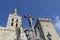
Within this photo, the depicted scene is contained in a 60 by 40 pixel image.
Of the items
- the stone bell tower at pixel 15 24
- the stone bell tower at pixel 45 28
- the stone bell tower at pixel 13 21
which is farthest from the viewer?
the stone bell tower at pixel 13 21

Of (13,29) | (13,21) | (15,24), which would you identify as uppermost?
(13,21)

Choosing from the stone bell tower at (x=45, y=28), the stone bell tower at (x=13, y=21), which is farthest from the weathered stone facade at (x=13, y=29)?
the stone bell tower at (x=45, y=28)

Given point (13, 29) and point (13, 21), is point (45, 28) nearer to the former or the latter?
point (13, 29)

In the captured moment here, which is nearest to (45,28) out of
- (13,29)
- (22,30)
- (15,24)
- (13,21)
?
(22,30)

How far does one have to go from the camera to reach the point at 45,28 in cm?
3666

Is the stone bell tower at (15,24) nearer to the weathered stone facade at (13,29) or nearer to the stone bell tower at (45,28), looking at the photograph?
the weathered stone facade at (13,29)

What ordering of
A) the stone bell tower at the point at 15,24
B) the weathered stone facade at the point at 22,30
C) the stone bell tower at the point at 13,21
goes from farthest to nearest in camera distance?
the stone bell tower at the point at 13,21 → the stone bell tower at the point at 15,24 → the weathered stone facade at the point at 22,30

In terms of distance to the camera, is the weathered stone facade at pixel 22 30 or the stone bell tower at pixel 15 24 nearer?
the weathered stone facade at pixel 22 30

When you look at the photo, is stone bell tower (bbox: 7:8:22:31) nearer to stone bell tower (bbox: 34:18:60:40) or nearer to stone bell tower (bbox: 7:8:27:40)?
stone bell tower (bbox: 7:8:27:40)

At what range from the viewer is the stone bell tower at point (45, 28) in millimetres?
35112

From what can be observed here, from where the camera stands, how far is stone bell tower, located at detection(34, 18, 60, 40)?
35.1 m

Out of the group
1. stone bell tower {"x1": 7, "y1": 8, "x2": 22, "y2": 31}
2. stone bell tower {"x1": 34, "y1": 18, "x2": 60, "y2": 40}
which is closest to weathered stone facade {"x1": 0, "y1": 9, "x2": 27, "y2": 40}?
stone bell tower {"x1": 7, "y1": 8, "x2": 22, "y2": 31}

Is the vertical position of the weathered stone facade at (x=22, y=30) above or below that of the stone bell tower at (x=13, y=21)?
below

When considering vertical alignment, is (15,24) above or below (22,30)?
above
